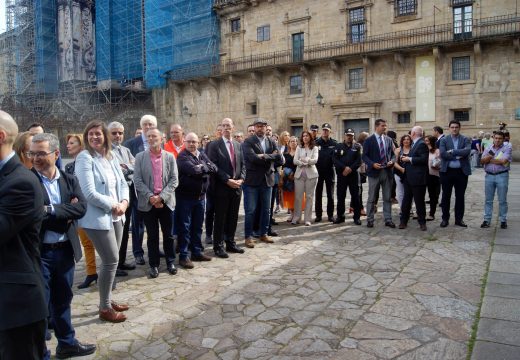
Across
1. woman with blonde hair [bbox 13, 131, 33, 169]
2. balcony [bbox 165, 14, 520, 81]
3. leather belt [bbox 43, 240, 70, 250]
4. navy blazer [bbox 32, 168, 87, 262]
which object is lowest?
leather belt [bbox 43, 240, 70, 250]

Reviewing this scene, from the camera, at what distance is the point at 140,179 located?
17.9 ft

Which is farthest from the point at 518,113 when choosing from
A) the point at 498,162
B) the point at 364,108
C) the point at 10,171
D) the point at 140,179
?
the point at 10,171

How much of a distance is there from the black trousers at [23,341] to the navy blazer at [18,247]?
8 centimetres

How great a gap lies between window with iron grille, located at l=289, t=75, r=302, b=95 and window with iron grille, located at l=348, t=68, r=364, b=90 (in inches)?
147

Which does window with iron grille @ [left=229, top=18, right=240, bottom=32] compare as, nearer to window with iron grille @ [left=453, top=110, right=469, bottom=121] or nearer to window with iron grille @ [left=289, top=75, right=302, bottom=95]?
window with iron grille @ [left=289, top=75, right=302, bottom=95]

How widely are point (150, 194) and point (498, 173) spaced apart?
21.0 feet

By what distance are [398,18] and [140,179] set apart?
82.4ft

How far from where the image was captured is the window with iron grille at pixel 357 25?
27484mm

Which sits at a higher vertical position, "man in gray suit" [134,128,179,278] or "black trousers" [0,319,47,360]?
"man in gray suit" [134,128,179,278]

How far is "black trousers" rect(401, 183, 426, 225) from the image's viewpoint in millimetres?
8094

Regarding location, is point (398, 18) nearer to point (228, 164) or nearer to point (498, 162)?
point (498, 162)

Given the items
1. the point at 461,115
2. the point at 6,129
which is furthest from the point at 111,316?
the point at 461,115

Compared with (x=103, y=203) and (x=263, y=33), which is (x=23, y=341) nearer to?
(x=103, y=203)

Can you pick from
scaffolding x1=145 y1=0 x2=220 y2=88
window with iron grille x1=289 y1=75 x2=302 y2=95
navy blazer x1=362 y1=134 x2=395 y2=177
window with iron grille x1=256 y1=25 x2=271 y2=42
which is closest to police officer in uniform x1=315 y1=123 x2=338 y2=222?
navy blazer x1=362 y1=134 x2=395 y2=177
